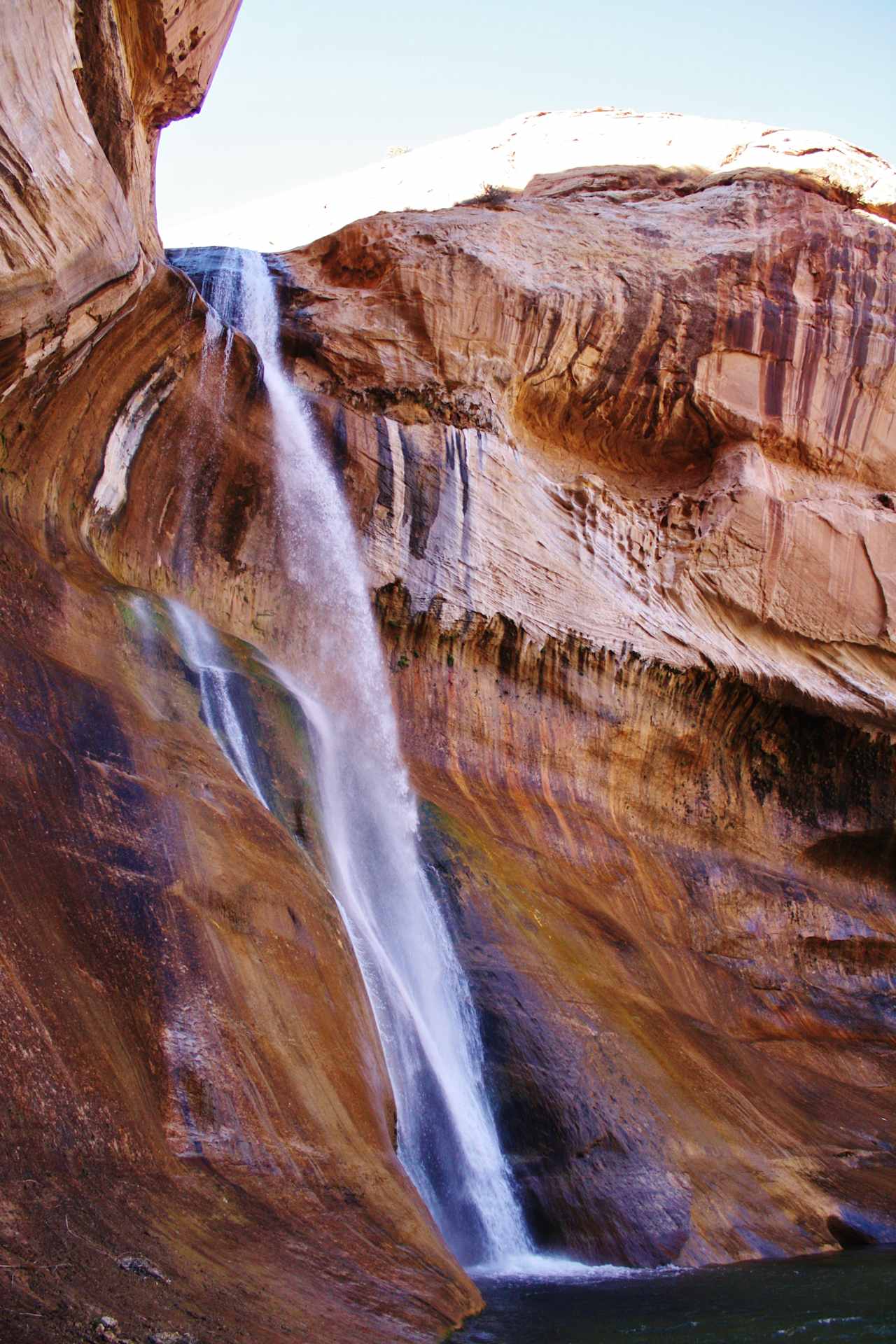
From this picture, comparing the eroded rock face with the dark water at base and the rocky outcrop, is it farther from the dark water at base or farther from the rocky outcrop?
the rocky outcrop

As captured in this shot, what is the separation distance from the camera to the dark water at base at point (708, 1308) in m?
6.26

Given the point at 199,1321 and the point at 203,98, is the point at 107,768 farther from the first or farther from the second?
the point at 203,98

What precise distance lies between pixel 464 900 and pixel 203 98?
10353 millimetres

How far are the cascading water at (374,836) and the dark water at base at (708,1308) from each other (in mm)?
952

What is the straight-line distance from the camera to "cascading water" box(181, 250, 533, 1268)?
8.41 metres

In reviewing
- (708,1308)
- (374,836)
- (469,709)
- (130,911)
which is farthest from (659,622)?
(130,911)

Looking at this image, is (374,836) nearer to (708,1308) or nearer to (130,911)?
(130,911)

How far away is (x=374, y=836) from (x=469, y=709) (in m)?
3.26

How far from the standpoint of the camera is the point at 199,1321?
484 cm

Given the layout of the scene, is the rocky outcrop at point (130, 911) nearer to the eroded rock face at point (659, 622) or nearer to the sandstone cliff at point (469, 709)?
the sandstone cliff at point (469, 709)

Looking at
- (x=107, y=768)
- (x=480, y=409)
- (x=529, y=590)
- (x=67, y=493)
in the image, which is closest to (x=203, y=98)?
(x=480, y=409)

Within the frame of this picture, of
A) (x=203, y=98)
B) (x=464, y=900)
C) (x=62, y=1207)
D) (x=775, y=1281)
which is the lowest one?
(x=775, y=1281)

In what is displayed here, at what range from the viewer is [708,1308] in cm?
714

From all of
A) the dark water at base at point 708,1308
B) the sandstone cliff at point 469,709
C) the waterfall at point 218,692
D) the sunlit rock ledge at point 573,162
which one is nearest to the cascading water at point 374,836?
the waterfall at point 218,692
